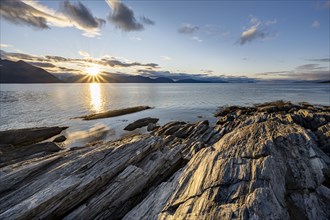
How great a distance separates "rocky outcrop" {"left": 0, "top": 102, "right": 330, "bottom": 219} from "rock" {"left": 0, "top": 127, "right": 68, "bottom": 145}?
22706 millimetres

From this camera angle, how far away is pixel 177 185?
997 centimetres

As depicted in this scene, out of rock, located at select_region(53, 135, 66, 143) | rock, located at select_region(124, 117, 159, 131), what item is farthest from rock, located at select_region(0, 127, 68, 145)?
rock, located at select_region(124, 117, 159, 131)

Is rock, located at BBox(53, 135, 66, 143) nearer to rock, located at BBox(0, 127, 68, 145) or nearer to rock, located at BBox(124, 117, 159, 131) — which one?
rock, located at BBox(0, 127, 68, 145)

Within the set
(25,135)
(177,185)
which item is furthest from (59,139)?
(177,185)

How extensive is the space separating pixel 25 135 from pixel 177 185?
3264 centimetres

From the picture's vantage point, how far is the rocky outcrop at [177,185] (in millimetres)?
7656

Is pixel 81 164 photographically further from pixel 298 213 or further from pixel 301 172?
pixel 301 172

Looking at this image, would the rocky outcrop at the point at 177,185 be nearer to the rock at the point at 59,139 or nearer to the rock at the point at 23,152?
the rock at the point at 23,152

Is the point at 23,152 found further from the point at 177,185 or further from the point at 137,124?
the point at 177,185

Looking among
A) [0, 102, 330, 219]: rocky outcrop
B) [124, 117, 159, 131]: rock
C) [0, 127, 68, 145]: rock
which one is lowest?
[124, 117, 159, 131]: rock

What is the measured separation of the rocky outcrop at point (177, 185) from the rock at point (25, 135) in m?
22.7

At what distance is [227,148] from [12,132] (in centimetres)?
3588

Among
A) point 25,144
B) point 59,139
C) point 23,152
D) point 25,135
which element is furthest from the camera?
point 59,139

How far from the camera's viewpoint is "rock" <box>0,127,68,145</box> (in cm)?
2821
